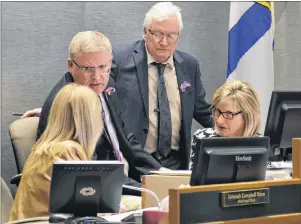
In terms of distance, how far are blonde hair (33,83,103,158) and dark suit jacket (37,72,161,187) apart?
0.64m

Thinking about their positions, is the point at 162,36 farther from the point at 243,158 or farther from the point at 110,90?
the point at 243,158

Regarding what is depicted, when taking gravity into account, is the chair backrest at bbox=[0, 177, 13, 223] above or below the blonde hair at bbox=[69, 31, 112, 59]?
below

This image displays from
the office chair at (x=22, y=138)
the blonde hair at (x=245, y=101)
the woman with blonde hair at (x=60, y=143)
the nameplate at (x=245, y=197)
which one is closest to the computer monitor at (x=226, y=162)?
the nameplate at (x=245, y=197)

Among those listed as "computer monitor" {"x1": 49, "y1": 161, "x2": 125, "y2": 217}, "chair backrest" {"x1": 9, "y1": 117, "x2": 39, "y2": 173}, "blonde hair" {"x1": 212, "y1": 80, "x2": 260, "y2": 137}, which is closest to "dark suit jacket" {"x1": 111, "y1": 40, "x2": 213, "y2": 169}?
"chair backrest" {"x1": 9, "y1": 117, "x2": 39, "y2": 173}

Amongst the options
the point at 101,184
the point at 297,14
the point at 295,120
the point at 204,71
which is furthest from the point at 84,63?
the point at 297,14

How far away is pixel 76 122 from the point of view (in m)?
3.30

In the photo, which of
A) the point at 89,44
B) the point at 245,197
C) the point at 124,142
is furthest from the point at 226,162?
the point at 89,44

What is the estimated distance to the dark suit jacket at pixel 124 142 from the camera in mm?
4023

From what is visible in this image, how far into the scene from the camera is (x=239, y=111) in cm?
398

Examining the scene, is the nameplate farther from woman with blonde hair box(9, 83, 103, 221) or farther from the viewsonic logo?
woman with blonde hair box(9, 83, 103, 221)

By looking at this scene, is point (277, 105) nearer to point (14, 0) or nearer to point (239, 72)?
point (239, 72)

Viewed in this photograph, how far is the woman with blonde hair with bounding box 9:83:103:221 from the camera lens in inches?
127

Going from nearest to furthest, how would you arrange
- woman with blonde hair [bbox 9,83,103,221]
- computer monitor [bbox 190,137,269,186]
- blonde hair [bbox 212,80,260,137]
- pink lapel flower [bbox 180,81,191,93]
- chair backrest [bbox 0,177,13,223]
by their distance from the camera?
1. computer monitor [bbox 190,137,269,186]
2. woman with blonde hair [bbox 9,83,103,221]
3. chair backrest [bbox 0,177,13,223]
4. blonde hair [bbox 212,80,260,137]
5. pink lapel flower [bbox 180,81,191,93]

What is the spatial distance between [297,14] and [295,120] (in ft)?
7.71
